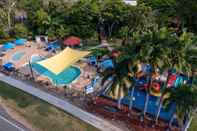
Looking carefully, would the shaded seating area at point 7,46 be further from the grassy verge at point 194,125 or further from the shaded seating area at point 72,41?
the grassy verge at point 194,125

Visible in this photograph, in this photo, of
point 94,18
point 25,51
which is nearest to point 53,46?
point 25,51

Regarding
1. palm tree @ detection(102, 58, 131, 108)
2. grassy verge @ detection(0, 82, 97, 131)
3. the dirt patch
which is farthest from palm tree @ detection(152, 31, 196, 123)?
the dirt patch

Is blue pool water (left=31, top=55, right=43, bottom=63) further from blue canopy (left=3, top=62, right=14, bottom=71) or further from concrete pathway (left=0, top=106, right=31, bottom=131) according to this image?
concrete pathway (left=0, top=106, right=31, bottom=131)

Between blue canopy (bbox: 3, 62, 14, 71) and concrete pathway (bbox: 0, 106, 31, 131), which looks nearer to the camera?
concrete pathway (bbox: 0, 106, 31, 131)

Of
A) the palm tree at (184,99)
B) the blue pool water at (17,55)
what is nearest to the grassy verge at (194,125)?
the palm tree at (184,99)

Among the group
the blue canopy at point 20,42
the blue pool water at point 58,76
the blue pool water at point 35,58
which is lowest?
the blue pool water at point 58,76
